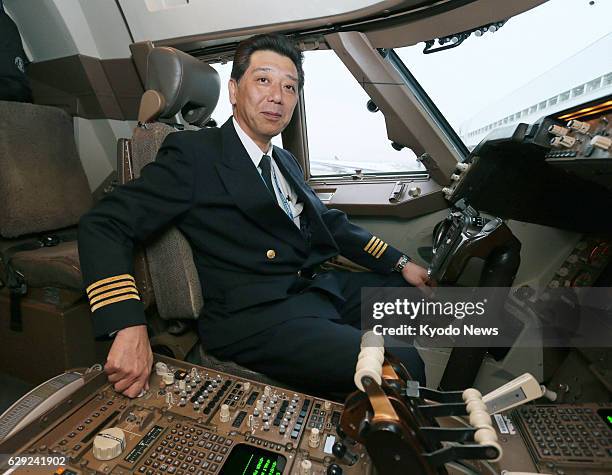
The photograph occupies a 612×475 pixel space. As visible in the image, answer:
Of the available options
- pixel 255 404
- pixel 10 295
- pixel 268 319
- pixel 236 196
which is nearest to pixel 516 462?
pixel 255 404

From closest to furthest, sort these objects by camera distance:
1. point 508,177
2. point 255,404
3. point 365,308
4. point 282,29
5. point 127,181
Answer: point 255,404, point 127,181, point 508,177, point 365,308, point 282,29

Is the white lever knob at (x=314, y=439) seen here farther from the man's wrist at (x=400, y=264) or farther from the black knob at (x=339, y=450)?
the man's wrist at (x=400, y=264)

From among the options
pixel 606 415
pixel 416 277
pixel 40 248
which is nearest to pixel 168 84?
pixel 40 248

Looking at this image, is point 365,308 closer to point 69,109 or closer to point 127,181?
point 127,181

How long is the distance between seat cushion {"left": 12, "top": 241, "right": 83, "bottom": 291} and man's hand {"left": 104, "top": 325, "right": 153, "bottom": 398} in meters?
0.56

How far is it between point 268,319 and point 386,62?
1.79 meters

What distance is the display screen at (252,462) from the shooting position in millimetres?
792

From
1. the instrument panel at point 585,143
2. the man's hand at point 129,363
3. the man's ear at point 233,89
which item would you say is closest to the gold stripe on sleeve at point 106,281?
the man's hand at point 129,363

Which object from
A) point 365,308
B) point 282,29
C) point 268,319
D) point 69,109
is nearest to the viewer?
point 268,319

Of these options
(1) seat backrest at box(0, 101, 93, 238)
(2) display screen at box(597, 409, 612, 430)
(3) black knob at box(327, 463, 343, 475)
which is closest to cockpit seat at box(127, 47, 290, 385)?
(3) black knob at box(327, 463, 343, 475)

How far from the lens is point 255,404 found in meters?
0.99

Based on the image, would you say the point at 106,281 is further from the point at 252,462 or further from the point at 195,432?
the point at 252,462

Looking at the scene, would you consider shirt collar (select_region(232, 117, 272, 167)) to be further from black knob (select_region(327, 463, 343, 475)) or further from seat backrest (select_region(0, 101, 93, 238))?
seat backrest (select_region(0, 101, 93, 238))

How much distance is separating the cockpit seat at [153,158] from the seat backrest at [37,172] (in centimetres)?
81
